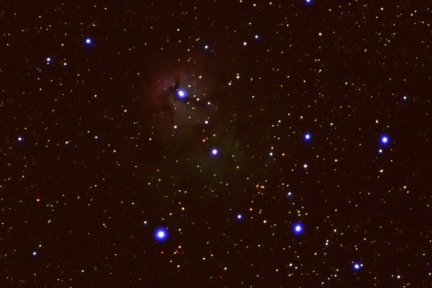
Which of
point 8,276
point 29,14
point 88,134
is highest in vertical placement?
point 29,14

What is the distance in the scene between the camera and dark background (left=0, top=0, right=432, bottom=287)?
58cm

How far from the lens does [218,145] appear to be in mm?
588

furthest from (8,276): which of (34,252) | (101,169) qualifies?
(101,169)

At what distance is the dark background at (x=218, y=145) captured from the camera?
0.58 meters

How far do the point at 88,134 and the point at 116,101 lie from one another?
0.06 meters

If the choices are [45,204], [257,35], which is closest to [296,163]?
[257,35]

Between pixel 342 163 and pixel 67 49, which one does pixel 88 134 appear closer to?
pixel 67 49

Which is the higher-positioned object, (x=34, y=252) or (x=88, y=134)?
(x=88, y=134)

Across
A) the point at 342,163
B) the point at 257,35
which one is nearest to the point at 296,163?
the point at 342,163

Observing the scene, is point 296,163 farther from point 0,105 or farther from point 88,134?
point 0,105

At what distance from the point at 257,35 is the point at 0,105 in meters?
0.34

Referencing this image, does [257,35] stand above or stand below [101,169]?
above

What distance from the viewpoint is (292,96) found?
1.95 feet

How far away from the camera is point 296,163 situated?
594 millimetres
